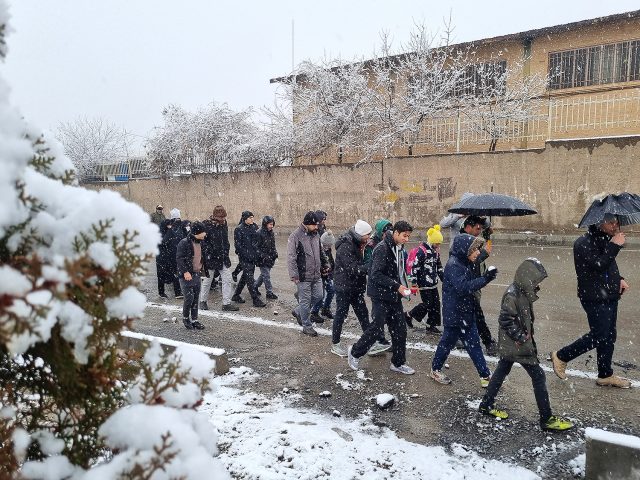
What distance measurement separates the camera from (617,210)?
4.39m

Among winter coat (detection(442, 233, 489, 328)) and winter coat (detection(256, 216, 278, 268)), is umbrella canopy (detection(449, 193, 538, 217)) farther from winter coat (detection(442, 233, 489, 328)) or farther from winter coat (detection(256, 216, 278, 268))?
winter coat (detection(256, 216, 278, 268))

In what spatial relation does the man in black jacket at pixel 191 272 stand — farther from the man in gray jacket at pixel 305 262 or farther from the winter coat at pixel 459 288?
the winter coat at pixel 459 288

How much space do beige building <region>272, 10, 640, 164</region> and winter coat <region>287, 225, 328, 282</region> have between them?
10.6 metres

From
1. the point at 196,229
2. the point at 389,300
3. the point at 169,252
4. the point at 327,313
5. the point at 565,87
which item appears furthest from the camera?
the point at 565,87

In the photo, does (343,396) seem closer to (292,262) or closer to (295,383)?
(295,383)

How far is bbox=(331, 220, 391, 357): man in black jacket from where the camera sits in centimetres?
573

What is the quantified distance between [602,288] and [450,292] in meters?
1.42

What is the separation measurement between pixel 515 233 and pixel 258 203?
35.7ft

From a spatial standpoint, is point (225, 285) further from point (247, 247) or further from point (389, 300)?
point (389, 300)

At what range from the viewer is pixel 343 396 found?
462cm

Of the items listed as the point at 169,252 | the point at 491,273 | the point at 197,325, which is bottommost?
the point at 197,325

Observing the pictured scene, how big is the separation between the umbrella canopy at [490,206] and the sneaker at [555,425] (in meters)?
2.54

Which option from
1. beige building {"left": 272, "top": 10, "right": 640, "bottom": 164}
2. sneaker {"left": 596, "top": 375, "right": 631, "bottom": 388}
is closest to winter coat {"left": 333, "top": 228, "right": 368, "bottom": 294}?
sneaker {"left": 596, "top": 375, "right": 631, "bottom": 388}

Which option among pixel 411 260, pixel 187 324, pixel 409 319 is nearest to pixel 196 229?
pixel 187 324
